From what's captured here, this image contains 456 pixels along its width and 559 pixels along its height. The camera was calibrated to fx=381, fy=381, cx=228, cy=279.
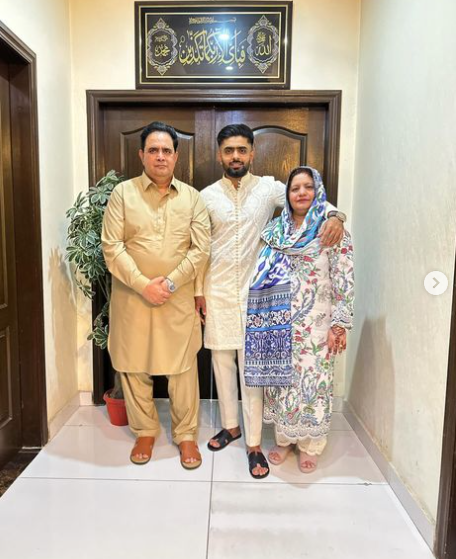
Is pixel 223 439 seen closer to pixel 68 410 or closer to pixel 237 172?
pixel 68 410

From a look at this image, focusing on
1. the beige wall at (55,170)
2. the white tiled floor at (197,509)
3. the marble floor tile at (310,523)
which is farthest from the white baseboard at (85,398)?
the marble floor tile at (310,523)

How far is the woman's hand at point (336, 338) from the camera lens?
170 cm

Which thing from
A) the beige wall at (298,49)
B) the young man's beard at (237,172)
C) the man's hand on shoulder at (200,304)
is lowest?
the man's hand on shoulder at (200,304)

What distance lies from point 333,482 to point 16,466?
151 cm

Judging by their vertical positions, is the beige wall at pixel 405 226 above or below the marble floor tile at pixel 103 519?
above

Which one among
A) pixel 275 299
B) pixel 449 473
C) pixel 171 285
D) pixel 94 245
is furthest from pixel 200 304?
pixel 449 473

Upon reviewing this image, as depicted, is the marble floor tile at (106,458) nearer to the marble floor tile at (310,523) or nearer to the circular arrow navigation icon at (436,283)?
the marble floor tile at (310,523)

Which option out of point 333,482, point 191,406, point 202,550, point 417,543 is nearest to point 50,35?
point 191,406

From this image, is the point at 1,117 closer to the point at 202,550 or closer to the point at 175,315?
the point at 175,315

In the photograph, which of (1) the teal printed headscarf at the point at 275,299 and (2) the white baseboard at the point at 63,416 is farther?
(2) the white baseboard at the point at 63,416

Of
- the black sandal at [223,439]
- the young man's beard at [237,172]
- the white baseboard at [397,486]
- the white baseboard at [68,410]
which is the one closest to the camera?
the white baseboard at [397,486]

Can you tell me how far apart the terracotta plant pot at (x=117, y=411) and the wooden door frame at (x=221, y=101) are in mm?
1337

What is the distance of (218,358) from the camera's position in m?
1.99

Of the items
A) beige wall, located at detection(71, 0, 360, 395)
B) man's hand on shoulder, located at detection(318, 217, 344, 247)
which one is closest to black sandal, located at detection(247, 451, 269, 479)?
man's hand on shoulder, located at detection(318, 217, 344, 247)
